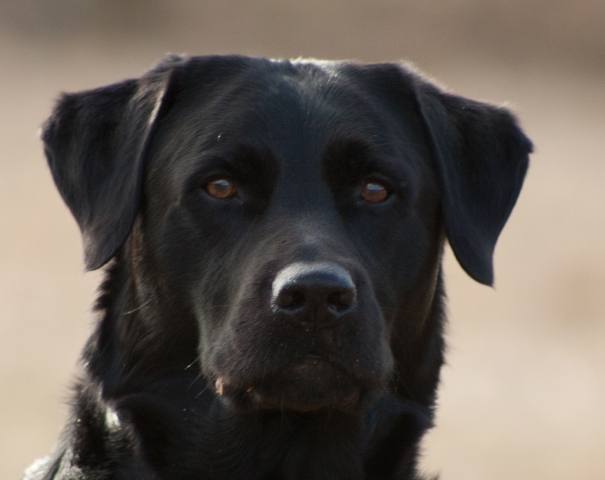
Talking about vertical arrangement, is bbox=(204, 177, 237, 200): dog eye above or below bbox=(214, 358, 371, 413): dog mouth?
above

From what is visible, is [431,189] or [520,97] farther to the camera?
[520,97]

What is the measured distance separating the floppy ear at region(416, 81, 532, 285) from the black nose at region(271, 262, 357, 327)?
757 millimetres

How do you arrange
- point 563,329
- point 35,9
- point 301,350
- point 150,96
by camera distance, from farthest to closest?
point 35,9, point 563,329, point 150,96, point 301,350

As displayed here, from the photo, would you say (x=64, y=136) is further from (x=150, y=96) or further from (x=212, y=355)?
(x=212, y=355)

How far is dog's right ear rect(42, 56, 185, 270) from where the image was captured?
3.67 meters

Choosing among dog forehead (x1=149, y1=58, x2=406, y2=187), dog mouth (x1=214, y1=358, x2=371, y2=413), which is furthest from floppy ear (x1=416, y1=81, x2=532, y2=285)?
dog mouth (x1=214, y1=358, x2=371, y2=413)

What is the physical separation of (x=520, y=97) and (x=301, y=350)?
46.4 ft

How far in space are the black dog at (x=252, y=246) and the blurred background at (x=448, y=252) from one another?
0.29 meters

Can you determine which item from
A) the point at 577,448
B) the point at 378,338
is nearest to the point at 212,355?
the point at 378,338

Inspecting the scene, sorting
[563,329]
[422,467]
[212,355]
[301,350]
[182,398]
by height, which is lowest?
[563,329]

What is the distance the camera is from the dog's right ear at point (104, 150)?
3666 mm

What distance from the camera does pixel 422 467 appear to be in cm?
391

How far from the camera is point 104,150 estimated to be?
380 cm

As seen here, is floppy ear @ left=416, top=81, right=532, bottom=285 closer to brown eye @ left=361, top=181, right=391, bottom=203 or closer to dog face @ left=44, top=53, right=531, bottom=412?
dog face @ left=44, top=53, right=531, bottom=412
